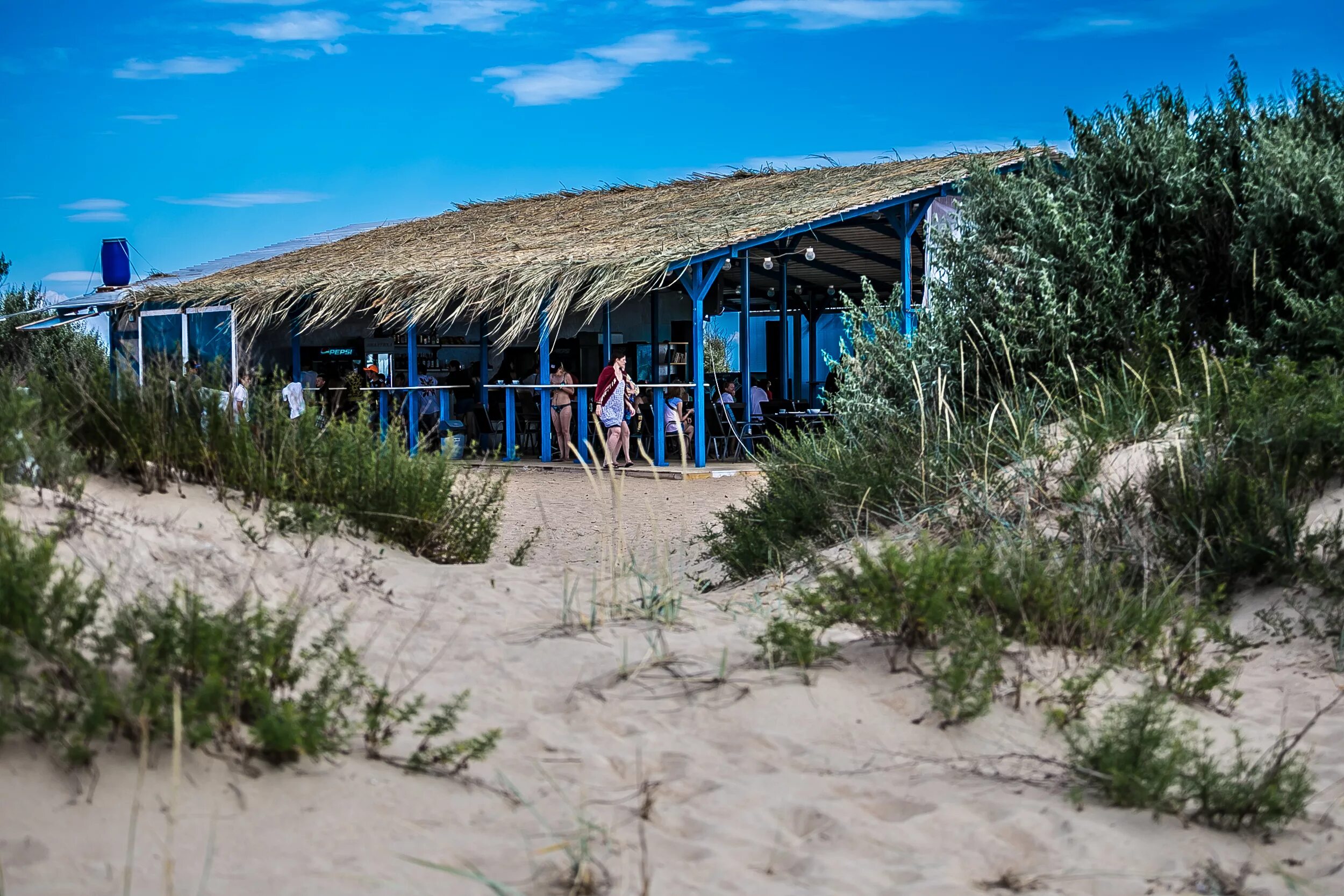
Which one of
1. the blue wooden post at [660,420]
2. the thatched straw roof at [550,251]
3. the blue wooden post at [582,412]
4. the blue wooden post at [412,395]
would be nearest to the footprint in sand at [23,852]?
the thatched straw roof at [550,251]

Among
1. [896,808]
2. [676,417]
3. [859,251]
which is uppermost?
[859,251]

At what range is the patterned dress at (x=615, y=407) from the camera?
14.4 meters

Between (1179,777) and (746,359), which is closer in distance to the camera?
(1179,777)

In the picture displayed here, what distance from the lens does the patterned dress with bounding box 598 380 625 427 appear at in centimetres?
1436

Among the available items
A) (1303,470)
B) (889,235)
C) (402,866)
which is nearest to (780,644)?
(402,866)

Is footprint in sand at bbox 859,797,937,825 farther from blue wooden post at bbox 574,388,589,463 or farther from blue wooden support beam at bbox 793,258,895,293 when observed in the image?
blue wooden support beam at bbox 793,258,895,293

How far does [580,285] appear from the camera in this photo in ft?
50.3

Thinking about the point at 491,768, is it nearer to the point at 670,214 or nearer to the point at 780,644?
the point at 780,644

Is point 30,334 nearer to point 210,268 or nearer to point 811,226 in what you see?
point 210,268

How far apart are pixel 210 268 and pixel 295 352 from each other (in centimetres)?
649

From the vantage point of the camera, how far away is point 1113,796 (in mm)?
3371

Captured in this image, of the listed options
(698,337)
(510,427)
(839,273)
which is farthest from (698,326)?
(839,273)

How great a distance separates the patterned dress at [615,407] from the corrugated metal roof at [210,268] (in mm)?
12237

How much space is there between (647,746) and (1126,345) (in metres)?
→ 5.96
